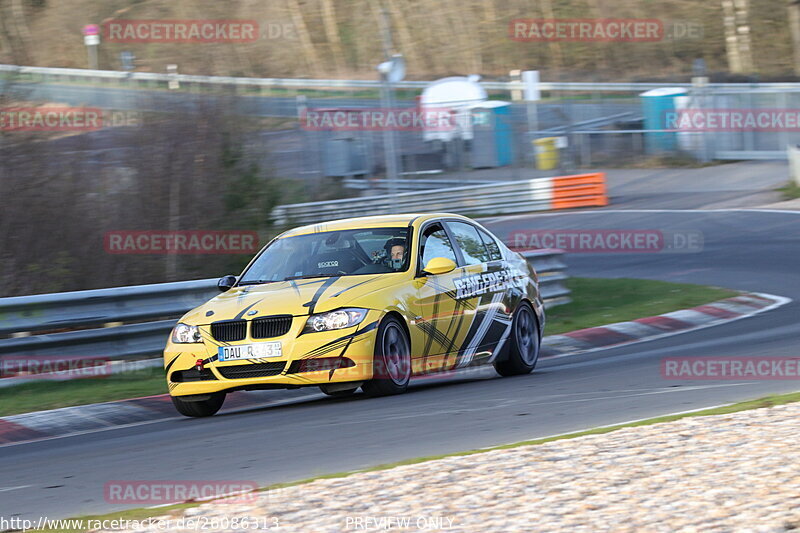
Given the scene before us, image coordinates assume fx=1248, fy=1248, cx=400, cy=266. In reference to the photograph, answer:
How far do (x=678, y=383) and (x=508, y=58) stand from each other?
50108 millimetres

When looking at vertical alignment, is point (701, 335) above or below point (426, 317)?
below

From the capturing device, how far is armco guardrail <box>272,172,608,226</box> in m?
29.4

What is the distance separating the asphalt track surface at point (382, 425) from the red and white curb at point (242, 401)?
0.43 m

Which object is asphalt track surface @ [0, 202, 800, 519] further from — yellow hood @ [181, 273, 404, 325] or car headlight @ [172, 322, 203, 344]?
yellow hood @ [181, 273, 404, 325]

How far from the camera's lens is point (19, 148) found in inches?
595

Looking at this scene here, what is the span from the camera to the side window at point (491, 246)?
11609 millimetres

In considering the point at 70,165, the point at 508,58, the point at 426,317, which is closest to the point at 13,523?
the point at 426,317

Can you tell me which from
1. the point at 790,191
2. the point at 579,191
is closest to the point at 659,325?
the point at 790,191

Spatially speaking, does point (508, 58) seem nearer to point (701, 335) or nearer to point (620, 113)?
point (620, 113)

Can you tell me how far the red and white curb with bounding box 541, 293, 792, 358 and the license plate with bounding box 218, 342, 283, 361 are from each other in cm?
505

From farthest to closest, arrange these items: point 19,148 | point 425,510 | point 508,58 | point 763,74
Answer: point 508,58 → point 763,74 → point 19,148 → point 425,510

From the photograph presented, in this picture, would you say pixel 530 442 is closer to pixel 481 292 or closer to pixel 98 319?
pixel 481 292

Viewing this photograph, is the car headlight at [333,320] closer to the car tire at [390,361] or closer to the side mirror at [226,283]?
the car tire at [390,361]

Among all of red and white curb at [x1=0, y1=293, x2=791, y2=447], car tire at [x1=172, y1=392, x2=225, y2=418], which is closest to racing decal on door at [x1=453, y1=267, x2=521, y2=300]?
red and white curb at [x1=0, y1=293, x2=791, y2=447]
